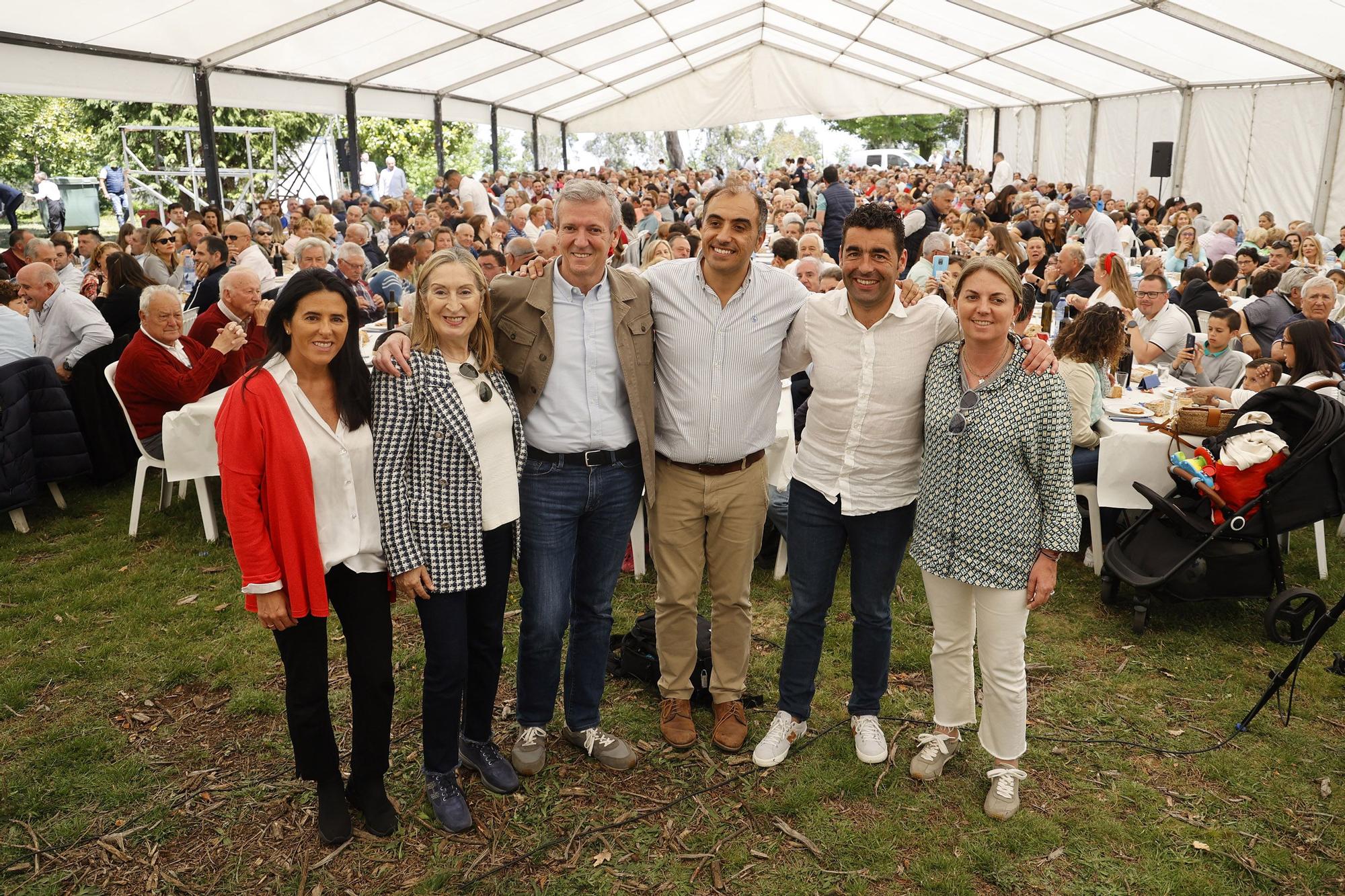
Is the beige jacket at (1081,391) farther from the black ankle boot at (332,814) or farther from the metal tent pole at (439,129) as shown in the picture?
the metal tent pole at (439,129)

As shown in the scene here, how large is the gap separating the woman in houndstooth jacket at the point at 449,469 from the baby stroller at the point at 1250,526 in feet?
9.95

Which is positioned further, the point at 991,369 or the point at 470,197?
the point at 470,197

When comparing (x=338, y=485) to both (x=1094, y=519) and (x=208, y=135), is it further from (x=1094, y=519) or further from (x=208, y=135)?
(x=208, y=135)

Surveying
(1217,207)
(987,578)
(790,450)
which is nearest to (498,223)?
(790,450)

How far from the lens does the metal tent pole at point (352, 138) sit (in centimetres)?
1576

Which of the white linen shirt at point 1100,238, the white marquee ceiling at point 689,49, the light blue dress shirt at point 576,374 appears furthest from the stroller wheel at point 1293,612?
the white marquee ceiling at point 689,49

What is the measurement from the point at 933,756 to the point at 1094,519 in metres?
2.24

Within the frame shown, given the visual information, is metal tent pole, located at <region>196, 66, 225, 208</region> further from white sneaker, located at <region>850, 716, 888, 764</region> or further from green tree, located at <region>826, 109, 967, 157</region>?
green tree, located at <region>826, 109, 967, 157</region>

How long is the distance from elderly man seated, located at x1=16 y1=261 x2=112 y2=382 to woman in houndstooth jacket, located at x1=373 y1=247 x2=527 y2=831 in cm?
475

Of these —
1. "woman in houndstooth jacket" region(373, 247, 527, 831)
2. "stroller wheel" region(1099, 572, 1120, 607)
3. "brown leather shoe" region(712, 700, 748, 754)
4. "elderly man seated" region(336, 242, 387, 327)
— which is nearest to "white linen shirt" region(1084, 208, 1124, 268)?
"stroller wheel" region(1099, 572, 1120, 607)

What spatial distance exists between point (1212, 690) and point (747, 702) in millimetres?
1891

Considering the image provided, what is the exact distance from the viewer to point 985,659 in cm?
288

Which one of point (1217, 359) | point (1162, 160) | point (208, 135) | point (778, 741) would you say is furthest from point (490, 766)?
point (1162, 160)

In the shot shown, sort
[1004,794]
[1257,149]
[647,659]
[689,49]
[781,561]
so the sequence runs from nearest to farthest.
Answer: [1004,794] → [647,659] → [781,561] → [1257,149] → [689,49]
